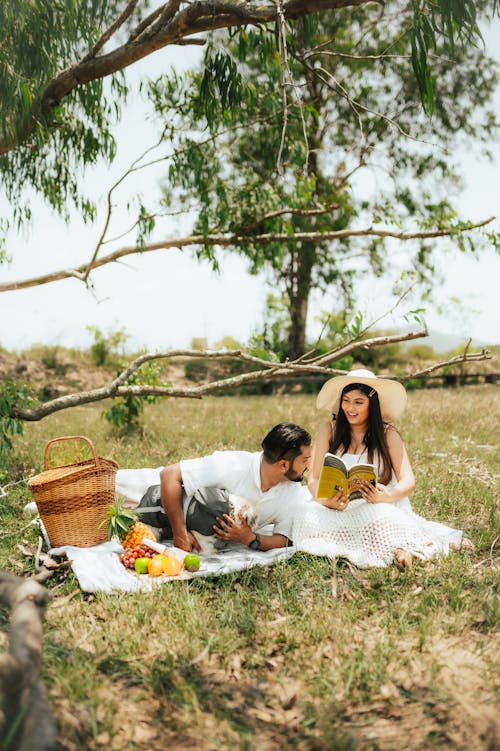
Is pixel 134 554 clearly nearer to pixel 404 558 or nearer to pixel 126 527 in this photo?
pixel 126 527

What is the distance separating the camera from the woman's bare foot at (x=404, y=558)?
4.02 m

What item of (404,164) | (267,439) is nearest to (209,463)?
(267,439)

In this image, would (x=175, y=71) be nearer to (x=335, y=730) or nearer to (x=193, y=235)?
(x=193, y=235)

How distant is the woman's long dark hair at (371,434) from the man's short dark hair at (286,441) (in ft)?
1.90

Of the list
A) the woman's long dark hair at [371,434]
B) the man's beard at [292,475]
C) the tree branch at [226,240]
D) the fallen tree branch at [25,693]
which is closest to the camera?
the fallen tree branch at [25,693]

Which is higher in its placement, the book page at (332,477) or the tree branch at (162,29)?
the tree branch at (162,29)

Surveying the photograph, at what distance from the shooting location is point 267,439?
168 inches

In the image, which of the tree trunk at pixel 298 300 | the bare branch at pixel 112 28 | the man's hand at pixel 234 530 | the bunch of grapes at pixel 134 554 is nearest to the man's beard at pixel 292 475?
the man's hand at pixel 234 530

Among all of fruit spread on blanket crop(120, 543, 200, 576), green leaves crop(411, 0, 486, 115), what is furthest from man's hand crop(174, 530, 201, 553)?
green leaves crop(411, 0, 486, 115)

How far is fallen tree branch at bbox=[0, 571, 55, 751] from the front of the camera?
81.7 inches

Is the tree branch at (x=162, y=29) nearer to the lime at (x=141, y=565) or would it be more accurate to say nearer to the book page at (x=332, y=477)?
the book page at (x=332, y=477)

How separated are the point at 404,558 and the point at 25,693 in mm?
2420

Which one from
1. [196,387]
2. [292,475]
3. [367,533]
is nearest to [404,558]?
[367,533]

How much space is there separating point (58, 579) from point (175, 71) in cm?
595
